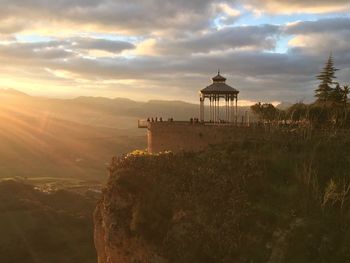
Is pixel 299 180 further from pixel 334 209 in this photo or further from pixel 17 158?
pixel 17 158

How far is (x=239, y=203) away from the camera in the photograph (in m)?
19.9

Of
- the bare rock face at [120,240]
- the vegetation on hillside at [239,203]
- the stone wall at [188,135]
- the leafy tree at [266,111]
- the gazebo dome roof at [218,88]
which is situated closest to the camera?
the vegetation on hillside at [239,203]

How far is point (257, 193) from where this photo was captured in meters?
20.5

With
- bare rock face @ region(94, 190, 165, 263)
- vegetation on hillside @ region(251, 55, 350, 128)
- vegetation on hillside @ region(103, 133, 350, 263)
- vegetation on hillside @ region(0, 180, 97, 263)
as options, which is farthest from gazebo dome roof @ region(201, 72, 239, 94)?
vegetation on hillside @ region(0, 180, 97, 263)

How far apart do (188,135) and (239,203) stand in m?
12.2

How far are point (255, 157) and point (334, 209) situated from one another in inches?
200

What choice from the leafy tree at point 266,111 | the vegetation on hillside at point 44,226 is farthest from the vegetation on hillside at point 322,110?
the vegetation on hillside at point 44,226

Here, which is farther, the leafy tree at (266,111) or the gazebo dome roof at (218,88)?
the gazebo dome roof at (218,88)

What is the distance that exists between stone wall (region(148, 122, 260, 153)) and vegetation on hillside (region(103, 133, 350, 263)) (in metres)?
4.71

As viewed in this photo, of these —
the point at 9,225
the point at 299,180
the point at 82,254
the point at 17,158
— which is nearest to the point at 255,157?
the point at 299,180

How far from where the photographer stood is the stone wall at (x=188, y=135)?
29594 millimetres

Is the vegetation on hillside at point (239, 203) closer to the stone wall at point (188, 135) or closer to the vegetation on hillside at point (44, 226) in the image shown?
the stone wall at point (188, 135)

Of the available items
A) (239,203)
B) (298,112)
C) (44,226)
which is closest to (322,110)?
(298,112)

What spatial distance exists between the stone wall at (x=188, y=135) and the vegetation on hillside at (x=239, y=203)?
4.71 m
